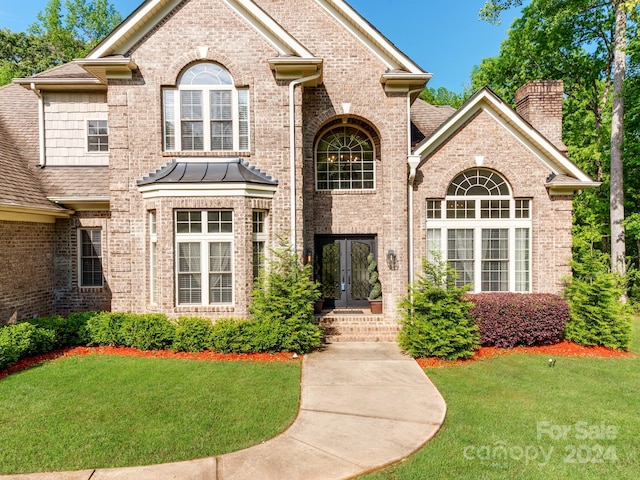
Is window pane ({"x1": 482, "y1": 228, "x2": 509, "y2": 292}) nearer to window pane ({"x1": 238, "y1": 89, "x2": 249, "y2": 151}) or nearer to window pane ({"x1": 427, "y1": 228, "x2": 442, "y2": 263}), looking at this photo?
window pane ({"x1": 427, "y1": 228, "x2": 442, "y2": 263})

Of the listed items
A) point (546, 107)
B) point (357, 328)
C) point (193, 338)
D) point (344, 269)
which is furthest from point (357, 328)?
point (546, 107)

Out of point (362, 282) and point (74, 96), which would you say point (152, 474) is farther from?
point (74, 96)

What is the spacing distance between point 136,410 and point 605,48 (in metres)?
23.3

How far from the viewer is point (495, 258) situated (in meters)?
11.8

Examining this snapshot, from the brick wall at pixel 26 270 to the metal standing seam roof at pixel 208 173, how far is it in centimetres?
354

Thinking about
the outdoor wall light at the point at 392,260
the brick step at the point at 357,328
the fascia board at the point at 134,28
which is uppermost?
the fascia board at the point at 134,28

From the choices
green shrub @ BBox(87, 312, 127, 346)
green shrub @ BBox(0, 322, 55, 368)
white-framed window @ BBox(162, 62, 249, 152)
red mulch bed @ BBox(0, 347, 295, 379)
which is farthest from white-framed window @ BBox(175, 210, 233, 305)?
green shrub @ BBox(0, 322, 55, 368)

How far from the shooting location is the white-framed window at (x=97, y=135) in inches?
488

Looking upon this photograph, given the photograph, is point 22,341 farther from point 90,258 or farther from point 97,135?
point 97,135

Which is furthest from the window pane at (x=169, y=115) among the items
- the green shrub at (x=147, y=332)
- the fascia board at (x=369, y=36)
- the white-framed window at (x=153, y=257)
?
the fascia board at (x=369, y=36)

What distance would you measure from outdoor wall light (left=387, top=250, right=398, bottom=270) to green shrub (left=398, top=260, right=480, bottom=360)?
7.20 ft

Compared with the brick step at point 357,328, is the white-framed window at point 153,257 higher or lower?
higher

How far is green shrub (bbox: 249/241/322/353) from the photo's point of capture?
30.0 ft

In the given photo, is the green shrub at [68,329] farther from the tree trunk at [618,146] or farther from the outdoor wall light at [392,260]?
the tree trunk at [618,146]
